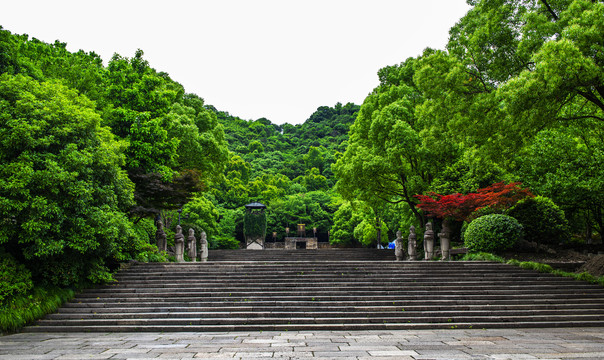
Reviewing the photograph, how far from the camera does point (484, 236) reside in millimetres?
14430

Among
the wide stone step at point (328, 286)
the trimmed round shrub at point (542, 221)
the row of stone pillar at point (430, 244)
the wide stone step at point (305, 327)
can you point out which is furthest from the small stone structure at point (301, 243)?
the wide stone step at point (305, 327)

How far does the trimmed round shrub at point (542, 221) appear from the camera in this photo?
49.9 feet

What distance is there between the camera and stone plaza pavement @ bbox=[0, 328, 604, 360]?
18.3 ft

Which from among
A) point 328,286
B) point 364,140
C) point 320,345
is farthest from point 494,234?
point 320,345

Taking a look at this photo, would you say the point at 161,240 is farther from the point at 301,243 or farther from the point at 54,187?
the point at 301,243

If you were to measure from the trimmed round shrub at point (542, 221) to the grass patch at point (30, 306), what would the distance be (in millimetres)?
16042

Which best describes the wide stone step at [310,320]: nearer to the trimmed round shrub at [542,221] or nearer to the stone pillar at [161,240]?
the trimmed round shrub at [542,221]

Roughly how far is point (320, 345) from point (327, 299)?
11.6 ft

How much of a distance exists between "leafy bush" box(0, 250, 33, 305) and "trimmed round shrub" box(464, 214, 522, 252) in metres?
14.2

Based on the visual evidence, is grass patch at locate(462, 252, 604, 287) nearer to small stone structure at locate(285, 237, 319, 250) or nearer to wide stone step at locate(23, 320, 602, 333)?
wide stone step at locate(23, 320, 602, 333)

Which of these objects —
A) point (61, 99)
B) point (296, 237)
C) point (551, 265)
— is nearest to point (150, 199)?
point (61, 99)

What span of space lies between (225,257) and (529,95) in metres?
18.5

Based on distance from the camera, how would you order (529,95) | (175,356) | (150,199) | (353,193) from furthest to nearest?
(353,193) → (150,199) → (529,95) → (175,356)

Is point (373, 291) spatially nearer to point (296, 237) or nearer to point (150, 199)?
point (150, 199)
